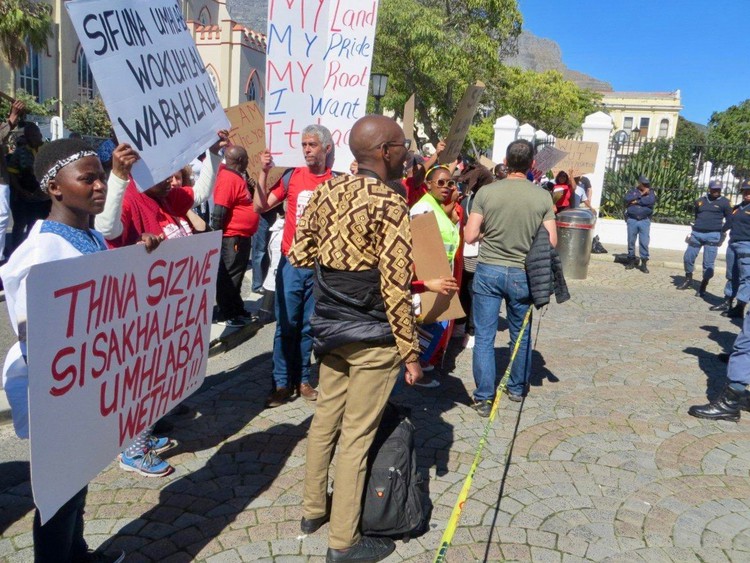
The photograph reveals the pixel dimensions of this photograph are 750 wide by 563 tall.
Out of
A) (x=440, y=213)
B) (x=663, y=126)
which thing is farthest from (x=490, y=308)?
(x=663, y=126)

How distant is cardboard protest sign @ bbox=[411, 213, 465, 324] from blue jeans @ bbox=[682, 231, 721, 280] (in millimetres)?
7951

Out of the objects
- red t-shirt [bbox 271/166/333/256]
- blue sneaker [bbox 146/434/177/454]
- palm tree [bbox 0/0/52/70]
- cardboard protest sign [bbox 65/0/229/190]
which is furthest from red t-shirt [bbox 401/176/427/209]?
palm tree [bbox 0/0/52/70]

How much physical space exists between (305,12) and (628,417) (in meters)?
3.85

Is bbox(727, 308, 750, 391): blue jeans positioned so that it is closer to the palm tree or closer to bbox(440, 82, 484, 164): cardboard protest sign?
bbox(440, 82, 484, 164): cardboard protest sign

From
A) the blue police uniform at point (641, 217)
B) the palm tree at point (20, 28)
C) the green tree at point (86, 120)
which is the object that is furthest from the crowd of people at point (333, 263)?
the green tree at point (86, 120)

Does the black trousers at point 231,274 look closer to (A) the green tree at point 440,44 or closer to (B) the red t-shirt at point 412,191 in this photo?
(B) the red t-shirt at point 412,191

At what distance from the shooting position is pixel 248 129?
6031mm

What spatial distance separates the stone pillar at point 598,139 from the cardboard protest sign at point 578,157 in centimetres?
306

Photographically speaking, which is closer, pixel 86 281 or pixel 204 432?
pixel 86 281

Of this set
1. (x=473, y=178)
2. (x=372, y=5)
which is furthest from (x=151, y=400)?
(x=473, y=178)

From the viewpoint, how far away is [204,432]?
4.21 meters

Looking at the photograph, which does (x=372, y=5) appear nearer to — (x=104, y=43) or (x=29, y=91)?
(x=104, y=43)

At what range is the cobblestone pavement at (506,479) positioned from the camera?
307cm

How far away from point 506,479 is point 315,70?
3093 millimetres
